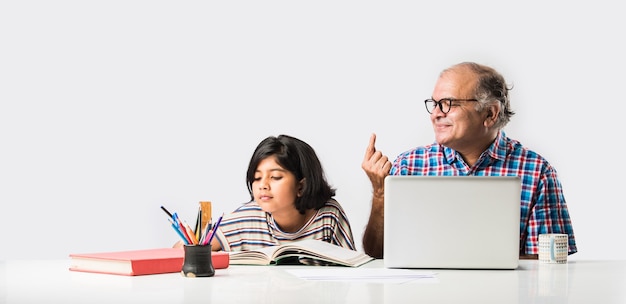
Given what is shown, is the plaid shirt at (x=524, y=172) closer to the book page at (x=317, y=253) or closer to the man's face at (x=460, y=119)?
the man's face at (x=460, y=119)

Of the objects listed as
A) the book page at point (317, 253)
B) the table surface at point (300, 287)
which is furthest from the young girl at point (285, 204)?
the table surface at point (300, 287)

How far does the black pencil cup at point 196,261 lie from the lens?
1.80 meters

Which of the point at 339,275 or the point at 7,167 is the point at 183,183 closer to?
the point at 7,167

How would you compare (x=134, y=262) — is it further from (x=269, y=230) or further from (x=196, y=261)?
(x=269, y=230)

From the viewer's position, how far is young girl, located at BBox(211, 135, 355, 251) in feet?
9.95

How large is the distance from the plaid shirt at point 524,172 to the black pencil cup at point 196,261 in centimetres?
158

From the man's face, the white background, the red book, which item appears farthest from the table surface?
the white background

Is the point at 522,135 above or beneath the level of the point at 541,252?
above

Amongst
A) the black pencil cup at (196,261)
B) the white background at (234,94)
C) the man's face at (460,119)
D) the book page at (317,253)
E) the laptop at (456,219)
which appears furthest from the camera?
the white background at (234,94)

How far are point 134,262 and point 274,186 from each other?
121 centimetres

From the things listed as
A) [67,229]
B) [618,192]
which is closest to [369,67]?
[618,192]

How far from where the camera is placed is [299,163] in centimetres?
306

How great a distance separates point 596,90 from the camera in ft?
12.9

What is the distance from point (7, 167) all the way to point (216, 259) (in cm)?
240
